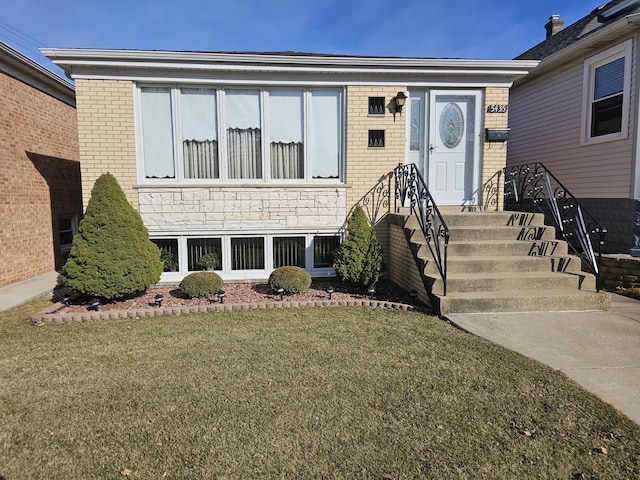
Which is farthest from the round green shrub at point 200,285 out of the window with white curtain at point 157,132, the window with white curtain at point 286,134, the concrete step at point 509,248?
the concrete step at point 509,248

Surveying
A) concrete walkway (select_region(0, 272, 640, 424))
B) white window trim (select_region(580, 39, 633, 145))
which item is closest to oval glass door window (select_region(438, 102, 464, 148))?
white window trim (select_region(580, 39, 633, 145))

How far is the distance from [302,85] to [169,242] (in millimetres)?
3929

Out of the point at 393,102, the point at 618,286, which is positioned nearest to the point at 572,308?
the point at 618,286

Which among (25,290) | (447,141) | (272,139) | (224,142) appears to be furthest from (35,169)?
(447,141)

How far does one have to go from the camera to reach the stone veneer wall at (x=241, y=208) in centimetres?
722

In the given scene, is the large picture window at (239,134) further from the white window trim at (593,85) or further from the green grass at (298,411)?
the white window trim at (593,85)

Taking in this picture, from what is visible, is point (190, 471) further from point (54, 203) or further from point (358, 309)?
point (54, 203)

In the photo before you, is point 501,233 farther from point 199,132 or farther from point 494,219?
point 199,132

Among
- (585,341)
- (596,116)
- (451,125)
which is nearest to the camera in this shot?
(585,341)

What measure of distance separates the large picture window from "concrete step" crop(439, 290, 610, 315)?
3466mm

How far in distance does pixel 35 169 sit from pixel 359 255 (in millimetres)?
6954

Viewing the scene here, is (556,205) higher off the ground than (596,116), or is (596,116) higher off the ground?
(596,116)

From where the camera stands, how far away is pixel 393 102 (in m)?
7.47

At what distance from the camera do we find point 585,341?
430 cm
